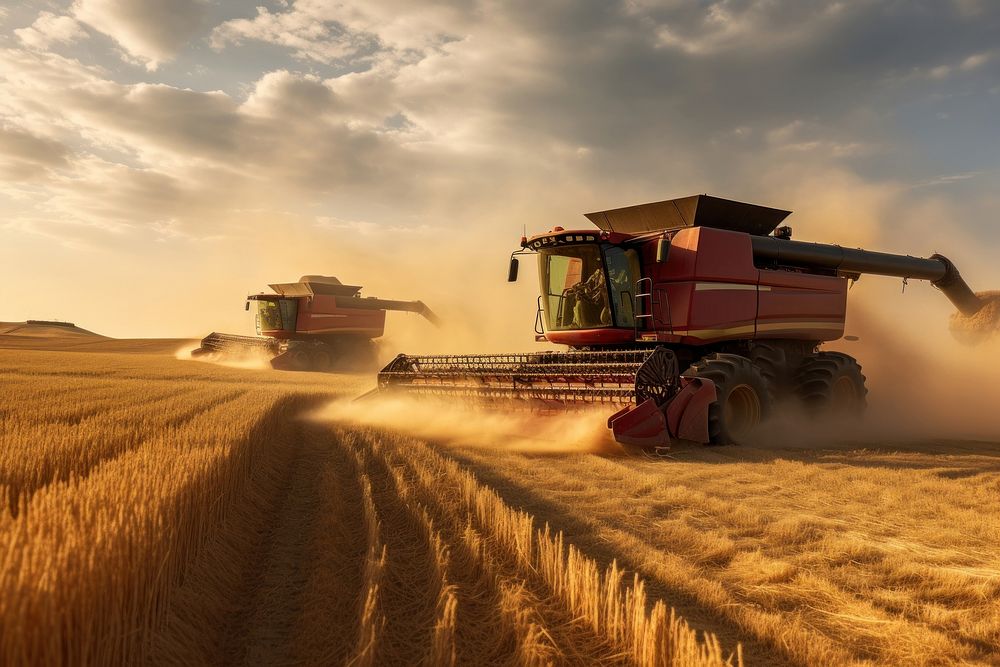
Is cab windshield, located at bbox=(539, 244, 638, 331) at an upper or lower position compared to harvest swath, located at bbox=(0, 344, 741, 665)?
upper

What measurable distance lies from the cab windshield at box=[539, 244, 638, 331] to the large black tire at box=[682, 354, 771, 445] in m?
1.32

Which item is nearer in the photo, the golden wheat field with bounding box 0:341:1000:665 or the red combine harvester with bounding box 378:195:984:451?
the golden wheat field with bounding box 0:341:1000:665

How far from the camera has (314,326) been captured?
1006 inches

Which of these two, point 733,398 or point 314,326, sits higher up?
point 314,326

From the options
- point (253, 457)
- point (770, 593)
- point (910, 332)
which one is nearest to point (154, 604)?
point (770, 593)

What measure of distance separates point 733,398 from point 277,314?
2046 cm

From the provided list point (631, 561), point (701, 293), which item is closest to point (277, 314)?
point (701, 293)

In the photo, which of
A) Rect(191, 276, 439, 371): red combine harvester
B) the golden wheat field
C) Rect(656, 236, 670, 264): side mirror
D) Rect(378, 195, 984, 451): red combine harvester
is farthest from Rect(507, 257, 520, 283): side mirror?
Rect(191, 276, 439, 371): red combine harvester

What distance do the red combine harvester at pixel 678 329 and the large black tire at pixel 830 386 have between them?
0.02m

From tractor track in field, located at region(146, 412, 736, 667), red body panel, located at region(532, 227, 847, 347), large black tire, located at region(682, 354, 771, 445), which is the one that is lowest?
tractor track in field, located at region(146, 412, 736, 667)

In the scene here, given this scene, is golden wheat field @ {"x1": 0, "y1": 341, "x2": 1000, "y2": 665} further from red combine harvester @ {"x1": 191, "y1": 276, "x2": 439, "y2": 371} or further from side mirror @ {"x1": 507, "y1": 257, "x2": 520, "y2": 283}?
red combine harvester @ {"x1": 191, "y1": 276, "x2": 439, "y2": 371}

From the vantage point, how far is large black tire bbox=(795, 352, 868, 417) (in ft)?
32.9

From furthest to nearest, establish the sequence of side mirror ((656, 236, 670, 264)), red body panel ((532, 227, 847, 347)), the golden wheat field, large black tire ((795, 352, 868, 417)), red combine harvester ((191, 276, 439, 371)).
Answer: red combine harvester ((191, 276, 439, 371)), large black tire ((795, 352, 868, 417)), red body panel ((532, 227, 847, 347)), side mirror ((656, 236, 670, 264)), the golden wheat field

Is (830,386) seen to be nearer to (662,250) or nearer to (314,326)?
(662,250)
